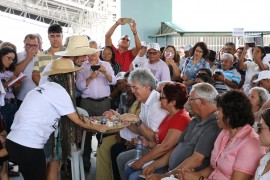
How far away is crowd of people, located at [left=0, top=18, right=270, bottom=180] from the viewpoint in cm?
240

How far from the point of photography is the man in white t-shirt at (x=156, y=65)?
5.04 meters

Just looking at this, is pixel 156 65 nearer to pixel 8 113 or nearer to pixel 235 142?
pixel 8 113

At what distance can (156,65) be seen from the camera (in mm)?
5117

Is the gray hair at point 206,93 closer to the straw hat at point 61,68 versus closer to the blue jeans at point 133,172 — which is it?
the blue jeans at point 133,172

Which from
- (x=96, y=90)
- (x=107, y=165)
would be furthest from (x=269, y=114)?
(x=96, y=90)

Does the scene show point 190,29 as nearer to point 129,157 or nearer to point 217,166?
point 129,157

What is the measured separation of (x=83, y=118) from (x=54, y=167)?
1.73 feet

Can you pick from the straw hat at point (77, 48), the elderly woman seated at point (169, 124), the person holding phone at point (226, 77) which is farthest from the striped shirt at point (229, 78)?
the elderly woman seated at point (169, 124)

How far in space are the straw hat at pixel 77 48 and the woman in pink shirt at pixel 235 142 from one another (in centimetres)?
171

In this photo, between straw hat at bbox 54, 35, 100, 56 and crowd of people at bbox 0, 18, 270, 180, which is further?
straw hat at bbox 54, 35, 100, 56

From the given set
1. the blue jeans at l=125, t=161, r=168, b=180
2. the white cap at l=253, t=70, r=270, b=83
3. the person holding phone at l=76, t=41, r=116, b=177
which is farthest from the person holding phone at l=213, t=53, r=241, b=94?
the blue jeans at l=125, t=161, r=168, b=180

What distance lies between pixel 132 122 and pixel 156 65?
1895 mm

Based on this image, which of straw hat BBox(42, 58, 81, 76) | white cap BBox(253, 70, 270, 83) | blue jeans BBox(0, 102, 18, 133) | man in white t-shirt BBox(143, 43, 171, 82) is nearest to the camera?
straw hat BBox(42, 58, 81, 76)

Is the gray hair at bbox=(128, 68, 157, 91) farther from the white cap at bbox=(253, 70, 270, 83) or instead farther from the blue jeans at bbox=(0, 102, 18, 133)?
the blue jeans at bbox=(0, 102, 18, 133)
